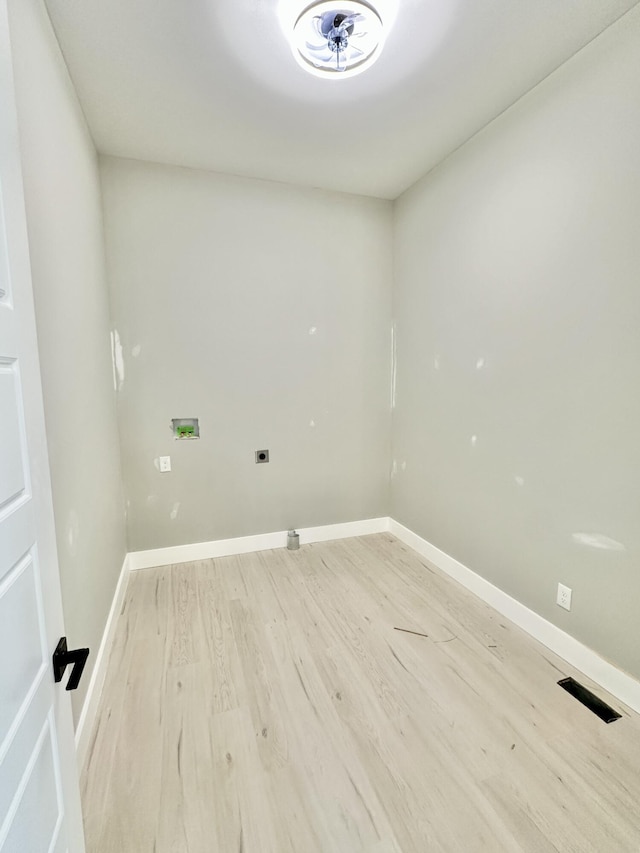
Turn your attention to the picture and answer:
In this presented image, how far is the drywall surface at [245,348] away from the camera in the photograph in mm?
2500

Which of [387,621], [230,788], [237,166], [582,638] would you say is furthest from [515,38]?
[230,788]

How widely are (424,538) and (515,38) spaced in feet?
8.93

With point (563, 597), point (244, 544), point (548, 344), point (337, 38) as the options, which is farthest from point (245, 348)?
point (563, 597)

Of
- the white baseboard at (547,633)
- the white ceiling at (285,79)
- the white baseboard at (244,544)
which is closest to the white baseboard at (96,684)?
the white baseboard at (244,544)

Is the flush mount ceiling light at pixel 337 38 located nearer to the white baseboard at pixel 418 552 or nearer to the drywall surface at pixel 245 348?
the drywall surface at pixel 245 348

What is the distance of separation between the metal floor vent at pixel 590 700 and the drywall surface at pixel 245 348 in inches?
69.3

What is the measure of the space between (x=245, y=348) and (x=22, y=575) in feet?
7.23

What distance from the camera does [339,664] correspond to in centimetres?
179

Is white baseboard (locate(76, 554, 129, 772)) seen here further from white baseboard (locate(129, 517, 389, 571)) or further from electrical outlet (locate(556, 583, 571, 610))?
electrical outlet (locate(556, 583, 571, 610))

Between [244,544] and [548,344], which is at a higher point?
[548,344]

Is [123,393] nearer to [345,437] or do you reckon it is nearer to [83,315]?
[83,315]

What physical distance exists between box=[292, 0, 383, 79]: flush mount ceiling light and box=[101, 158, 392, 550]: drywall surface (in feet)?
3.74

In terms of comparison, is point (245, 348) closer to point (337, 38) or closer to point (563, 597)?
point (337, 38)

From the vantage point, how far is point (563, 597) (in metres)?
1.83
